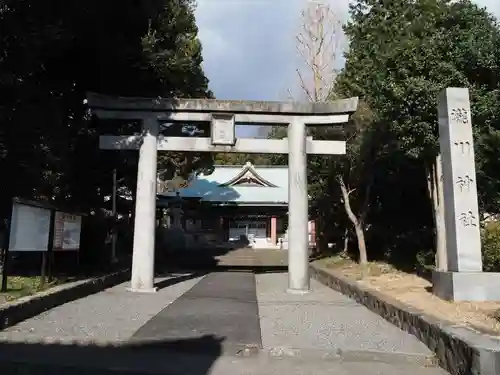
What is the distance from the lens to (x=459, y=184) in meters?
9.80

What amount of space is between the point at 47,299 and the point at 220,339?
385 centimetres

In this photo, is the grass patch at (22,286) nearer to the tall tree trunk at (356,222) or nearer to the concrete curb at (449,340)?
the concrete curb at (449,340)

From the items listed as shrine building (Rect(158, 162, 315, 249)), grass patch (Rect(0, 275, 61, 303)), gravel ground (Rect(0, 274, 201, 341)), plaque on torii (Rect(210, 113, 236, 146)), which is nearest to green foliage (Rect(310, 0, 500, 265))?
plaque on torii (Rect(210, 113, 236, 146))

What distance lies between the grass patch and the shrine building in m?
21.3

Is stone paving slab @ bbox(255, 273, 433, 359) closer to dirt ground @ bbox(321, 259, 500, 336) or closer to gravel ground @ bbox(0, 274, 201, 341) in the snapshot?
dirt ground @ bbox(321, 259, 500, 336)

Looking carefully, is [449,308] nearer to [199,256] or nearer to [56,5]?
[56,5]

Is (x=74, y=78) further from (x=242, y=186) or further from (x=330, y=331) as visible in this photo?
(x=242, y=186)

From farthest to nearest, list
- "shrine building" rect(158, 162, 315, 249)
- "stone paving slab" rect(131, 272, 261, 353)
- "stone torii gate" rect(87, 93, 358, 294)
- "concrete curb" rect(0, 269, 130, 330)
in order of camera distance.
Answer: "shrine building" rect(158, 162, 315, 249), "stone torii gate" rect(87, 93, 358, 294), "concrete curb" rect(0, 269, 130, 330), "stone paving slab" rect(131, 272, 261, 353)

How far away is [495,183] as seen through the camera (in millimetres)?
13141

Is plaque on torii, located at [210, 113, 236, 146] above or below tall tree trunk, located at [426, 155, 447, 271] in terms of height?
above

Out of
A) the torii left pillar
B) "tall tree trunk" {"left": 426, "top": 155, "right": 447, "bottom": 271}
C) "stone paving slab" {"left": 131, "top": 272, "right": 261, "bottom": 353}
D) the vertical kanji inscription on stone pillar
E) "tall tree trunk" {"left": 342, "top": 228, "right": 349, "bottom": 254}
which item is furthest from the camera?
"tall tree trunk" {"left": 342, "top": 228, "right": 349, "bottom": 254}

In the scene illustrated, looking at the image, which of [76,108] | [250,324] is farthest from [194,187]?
[250,324]

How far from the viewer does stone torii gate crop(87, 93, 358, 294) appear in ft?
43.3

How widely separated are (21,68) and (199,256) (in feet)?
66.7
